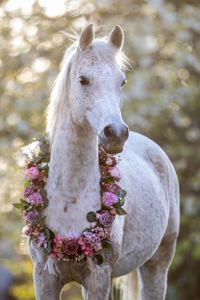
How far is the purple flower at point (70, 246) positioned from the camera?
15.9 ft

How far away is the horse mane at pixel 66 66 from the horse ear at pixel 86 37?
1.6 inches

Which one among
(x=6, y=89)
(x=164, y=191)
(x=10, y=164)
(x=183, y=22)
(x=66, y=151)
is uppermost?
(x=66, y=151)

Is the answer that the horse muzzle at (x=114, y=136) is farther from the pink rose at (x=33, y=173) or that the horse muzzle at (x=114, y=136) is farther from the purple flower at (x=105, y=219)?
the pink rose at (x=33, y=173)

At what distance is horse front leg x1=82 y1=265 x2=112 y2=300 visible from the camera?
4.95m

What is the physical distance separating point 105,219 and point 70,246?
26cm

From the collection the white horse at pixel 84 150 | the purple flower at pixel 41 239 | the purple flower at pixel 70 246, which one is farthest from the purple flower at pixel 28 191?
the purple flower at pixel 70 246

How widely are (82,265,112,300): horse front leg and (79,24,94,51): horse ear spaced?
1286 millimetres

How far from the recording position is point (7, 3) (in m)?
12.5

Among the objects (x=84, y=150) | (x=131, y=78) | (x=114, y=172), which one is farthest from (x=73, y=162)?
(x=131, y=78)

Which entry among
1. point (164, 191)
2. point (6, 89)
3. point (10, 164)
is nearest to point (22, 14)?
point (6, 89)

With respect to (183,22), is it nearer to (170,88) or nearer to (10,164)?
(170,88)

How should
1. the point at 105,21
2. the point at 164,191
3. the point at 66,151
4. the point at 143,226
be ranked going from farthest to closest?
the point at 105,21 → the point at 164,191 → the point at 143,226 → the point at 66,151

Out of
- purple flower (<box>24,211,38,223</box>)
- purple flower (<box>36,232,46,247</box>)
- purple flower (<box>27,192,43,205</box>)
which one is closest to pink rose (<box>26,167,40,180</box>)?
purple flower (<box>27,192,43,205</box>)

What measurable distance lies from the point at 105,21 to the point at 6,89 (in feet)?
5.92
